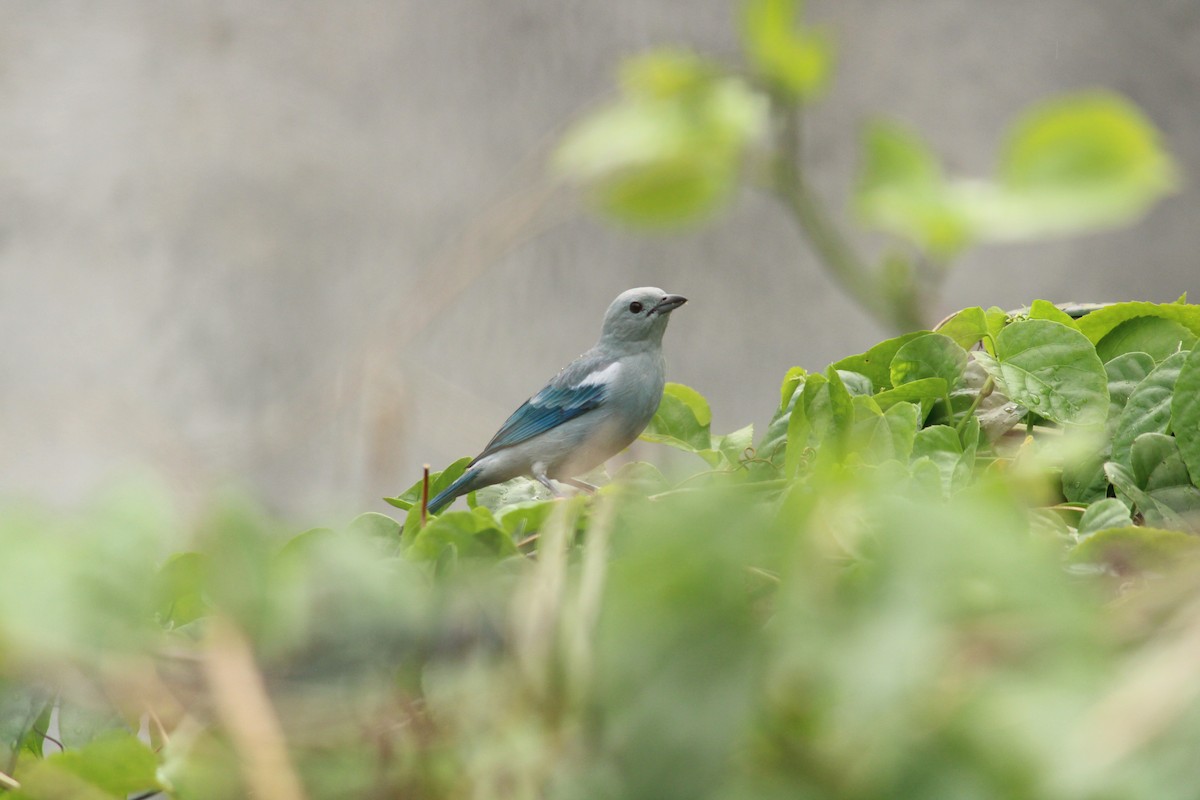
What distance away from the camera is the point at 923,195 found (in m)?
0.13

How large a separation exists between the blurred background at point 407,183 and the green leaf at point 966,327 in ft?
6.51

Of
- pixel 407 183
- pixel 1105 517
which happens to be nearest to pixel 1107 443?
pixel 1105 517

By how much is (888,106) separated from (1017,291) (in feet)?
1.75

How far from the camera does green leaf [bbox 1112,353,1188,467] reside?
0.43 m

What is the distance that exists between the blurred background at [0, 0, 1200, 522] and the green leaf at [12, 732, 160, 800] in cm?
231

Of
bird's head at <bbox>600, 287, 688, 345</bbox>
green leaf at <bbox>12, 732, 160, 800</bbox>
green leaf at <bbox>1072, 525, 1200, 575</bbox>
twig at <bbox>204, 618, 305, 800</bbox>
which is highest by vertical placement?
bird's head at <bbox>600, 287, 688, 345</bbox>

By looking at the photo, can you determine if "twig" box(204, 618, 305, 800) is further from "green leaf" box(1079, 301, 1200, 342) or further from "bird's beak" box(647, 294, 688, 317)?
"bird's beak" box(647, 294, 688, 317)

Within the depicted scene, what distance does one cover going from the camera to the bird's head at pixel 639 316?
1102mm

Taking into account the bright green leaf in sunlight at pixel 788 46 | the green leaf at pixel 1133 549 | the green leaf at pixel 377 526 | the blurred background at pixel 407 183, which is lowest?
the green leaf at pixel 377 526

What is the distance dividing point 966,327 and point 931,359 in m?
0.04

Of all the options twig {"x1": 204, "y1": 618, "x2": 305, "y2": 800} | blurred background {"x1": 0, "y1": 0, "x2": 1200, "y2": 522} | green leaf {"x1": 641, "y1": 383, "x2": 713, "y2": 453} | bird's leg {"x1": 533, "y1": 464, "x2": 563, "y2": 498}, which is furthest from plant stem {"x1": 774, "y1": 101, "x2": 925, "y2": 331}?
blurred background {"x1": 0, "y1": 0, "x2": 1200, "y2": 522}

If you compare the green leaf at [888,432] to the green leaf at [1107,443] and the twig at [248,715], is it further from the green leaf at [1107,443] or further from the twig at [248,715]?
the twig at [248,715]

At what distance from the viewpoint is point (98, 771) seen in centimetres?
22

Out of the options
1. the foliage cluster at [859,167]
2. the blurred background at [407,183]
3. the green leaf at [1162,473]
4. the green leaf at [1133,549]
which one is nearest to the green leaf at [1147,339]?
the green leaf at [1162,473]
